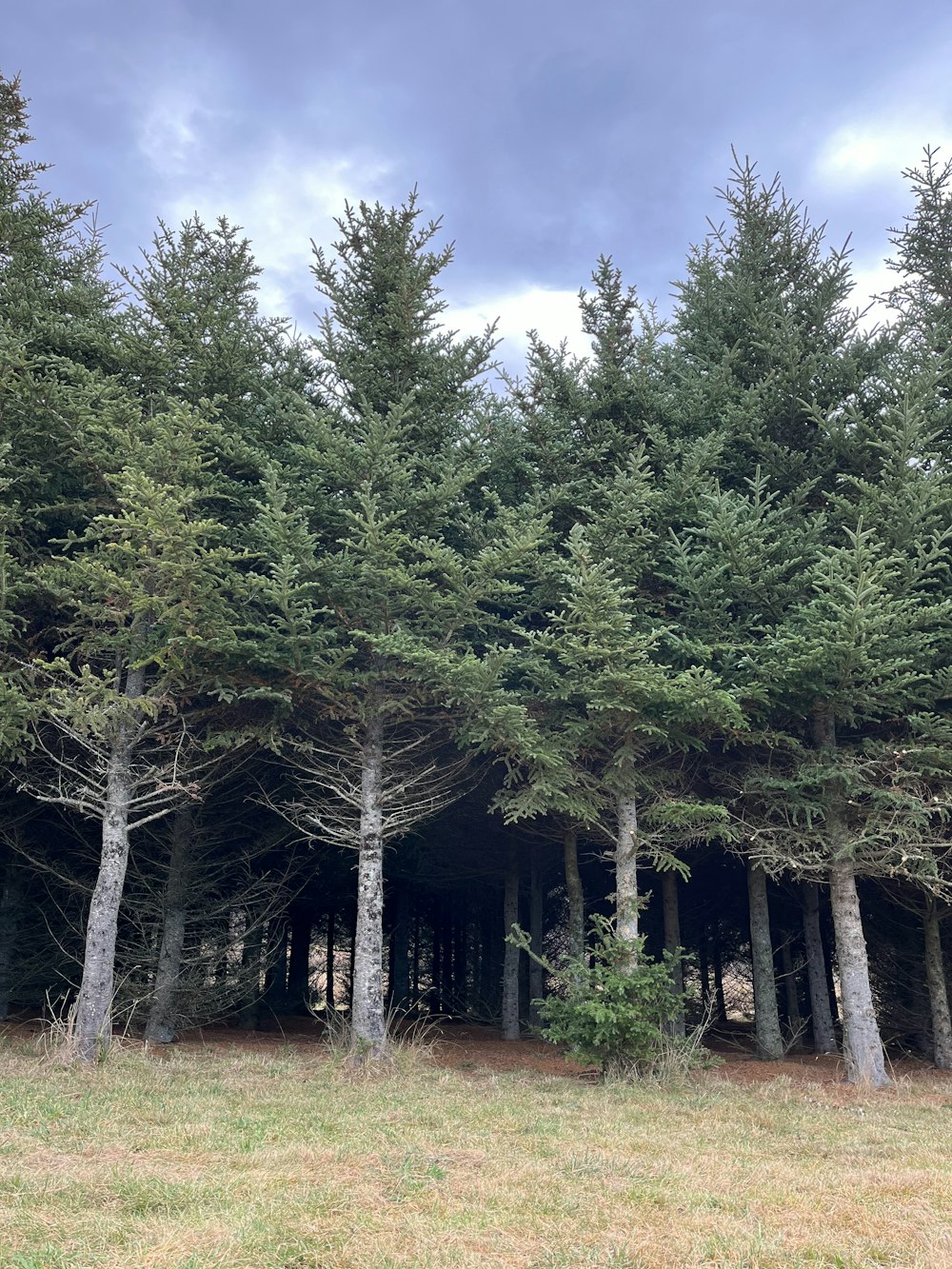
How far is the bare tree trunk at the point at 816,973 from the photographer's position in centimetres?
1702

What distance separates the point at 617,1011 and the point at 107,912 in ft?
22.9

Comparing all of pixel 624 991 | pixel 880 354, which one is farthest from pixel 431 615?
pixel 880 354

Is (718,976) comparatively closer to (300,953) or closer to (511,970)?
(511,970)

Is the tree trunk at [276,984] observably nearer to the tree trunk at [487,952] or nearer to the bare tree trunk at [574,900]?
the tree trunk at [487,952]

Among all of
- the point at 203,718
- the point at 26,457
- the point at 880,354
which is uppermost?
the point at 880,354

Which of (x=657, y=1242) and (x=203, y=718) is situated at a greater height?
(x=203, y=718)

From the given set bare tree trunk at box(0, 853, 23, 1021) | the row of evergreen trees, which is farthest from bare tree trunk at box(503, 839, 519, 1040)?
bare tree trunk at box(0, 853, 23, 1021)

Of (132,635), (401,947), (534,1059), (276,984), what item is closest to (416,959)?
(401,947)

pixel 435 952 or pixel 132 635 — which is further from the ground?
pixel 132 635

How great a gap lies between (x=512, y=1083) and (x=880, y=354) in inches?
507

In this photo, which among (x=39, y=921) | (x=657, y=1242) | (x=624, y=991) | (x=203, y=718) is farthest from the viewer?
(x=39, y=921)

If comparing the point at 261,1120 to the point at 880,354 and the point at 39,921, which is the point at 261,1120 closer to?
the point at 39,921

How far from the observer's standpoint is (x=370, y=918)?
12.0 m

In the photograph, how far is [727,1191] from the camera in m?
5.93
